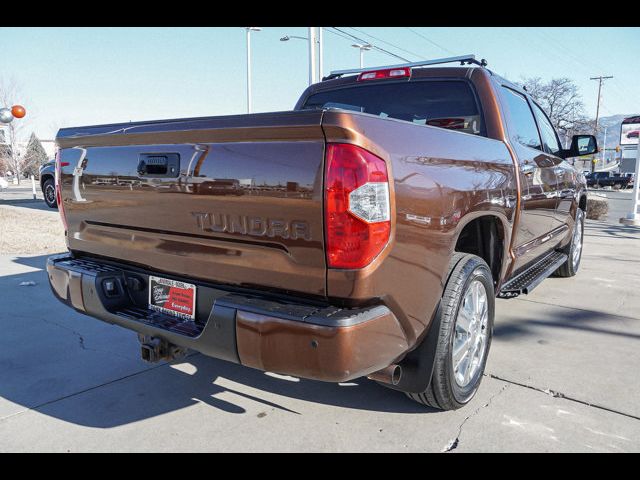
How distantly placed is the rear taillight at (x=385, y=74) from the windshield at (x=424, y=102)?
0.05 m

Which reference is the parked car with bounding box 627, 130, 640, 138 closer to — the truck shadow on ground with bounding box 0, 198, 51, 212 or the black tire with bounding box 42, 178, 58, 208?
the black tire with bounding box 42, 178, 58, 208

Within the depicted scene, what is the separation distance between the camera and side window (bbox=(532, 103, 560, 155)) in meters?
4.63

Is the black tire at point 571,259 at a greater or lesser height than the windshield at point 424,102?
lesser

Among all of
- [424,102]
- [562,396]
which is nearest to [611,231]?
[424,102]

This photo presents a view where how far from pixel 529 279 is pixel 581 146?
209cm

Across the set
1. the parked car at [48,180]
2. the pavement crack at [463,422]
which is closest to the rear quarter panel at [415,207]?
the pavement crack at [463,422]

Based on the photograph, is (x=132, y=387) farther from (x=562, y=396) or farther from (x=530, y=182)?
(x=530, y=182)

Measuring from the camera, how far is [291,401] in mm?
2965

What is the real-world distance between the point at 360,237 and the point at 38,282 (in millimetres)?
5063

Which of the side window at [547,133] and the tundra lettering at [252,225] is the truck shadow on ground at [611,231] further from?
the tundra lettering at [252,225]

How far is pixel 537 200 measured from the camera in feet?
12.8

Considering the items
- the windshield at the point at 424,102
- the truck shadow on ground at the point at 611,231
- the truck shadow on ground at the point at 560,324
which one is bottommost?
the truck shadow on ground at the point at 560,324

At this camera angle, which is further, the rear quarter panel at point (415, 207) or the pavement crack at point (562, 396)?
the pavement crack at point (562, 396)

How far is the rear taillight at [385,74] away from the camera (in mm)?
3768
